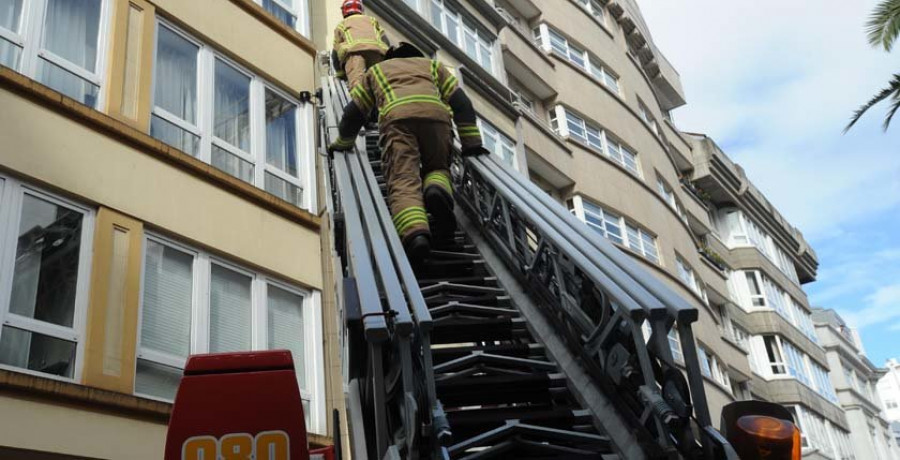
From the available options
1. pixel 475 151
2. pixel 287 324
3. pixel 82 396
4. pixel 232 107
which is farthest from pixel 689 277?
pixel 82 396

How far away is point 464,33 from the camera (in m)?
19.1

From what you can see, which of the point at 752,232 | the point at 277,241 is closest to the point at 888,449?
the point at 752,232

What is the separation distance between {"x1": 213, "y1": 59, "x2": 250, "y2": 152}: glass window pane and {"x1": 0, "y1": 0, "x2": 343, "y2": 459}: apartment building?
2cm

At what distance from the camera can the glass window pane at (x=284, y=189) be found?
39.0 feet

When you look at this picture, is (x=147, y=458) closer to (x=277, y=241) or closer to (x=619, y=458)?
(x=277, y=241)

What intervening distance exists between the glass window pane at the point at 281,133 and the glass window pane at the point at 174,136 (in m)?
1.37

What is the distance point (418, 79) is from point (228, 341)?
4.42m

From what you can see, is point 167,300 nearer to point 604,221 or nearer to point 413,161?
point 413,161

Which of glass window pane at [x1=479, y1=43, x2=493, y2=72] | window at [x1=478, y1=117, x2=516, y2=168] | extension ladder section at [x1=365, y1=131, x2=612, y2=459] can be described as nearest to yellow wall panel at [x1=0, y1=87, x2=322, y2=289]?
extension ladder section at [x1=365, y1=131, x2=612, y2=459]

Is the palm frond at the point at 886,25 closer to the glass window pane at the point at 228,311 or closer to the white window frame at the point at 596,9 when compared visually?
the glass window pane at the point at 228,311

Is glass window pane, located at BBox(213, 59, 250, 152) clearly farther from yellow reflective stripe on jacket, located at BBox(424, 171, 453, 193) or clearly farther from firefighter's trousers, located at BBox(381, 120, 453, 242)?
yellow reflective stripe on jacket, located at BBox(424, 171, 453, 193)

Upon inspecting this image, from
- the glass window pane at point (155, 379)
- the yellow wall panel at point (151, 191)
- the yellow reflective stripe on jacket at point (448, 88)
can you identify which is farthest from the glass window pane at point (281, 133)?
the yellow reflective stripe on jacket at point (448, 88)

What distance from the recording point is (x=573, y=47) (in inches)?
1080

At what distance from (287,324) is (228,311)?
955 mm
